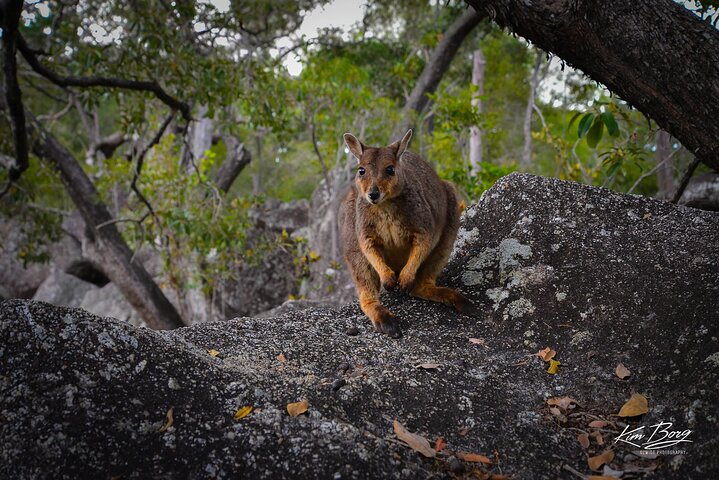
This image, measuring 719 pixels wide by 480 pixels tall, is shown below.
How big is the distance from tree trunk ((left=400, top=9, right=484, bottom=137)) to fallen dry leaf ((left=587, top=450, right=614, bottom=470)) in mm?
8672

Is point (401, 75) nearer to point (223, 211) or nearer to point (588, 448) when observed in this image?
point (223, 211)

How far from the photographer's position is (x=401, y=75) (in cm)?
1279

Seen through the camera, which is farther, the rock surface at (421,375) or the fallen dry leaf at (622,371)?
the fallen dry leaf at (622,371)

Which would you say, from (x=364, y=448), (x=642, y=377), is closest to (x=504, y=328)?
(x=642, y=377)

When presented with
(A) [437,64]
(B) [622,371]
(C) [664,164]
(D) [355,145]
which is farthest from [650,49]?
(A) [437,64]

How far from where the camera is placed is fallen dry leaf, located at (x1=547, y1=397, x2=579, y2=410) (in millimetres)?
3011

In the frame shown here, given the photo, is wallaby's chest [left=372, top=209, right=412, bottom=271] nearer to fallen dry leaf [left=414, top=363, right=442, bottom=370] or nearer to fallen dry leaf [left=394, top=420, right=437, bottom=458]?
fallen dry leaf [left=414, top=363, right=442, bottom=370]

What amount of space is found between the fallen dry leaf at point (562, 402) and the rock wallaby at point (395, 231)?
1113 millimetres

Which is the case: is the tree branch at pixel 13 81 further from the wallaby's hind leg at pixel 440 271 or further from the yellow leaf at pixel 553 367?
the yellow leaf at pixel 553 367

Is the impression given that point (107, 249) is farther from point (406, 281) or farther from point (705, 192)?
point (705, 192)

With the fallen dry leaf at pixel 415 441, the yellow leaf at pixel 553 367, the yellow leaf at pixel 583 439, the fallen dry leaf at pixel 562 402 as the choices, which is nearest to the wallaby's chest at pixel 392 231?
the yellow leaf at pixel 553 367

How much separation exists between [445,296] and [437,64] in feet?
26.6

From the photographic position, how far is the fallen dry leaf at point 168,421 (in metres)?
2.52

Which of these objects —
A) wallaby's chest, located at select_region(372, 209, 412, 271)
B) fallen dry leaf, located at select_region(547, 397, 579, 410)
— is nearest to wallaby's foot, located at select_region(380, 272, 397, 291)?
wallaby's chest, located at select_region(372, 209, 412, 271)
